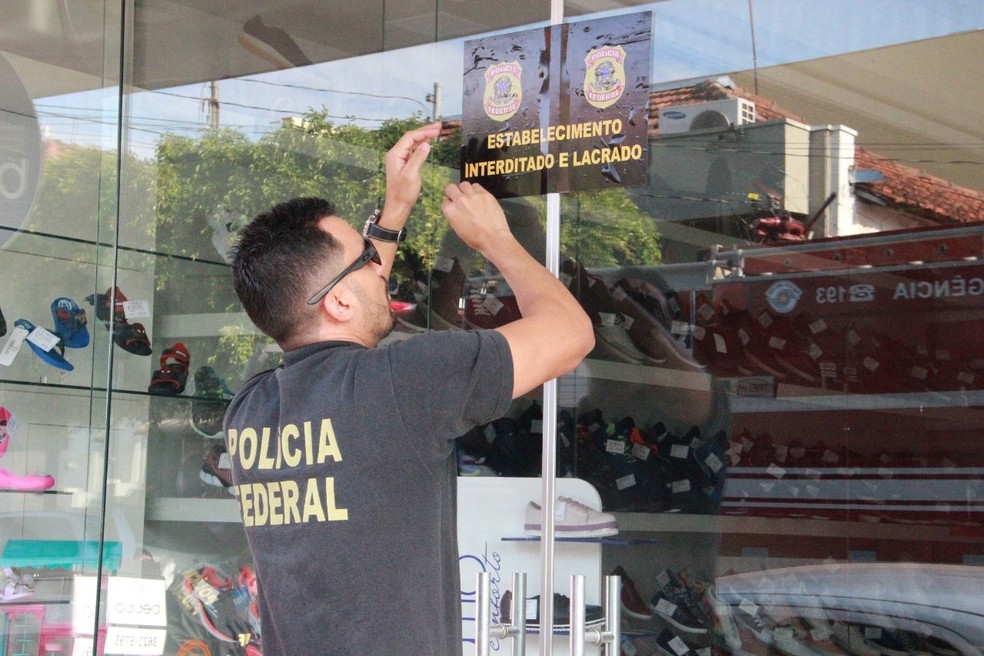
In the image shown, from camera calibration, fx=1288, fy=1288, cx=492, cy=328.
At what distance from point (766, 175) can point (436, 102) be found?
0.96m

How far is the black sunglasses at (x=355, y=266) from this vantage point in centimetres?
215

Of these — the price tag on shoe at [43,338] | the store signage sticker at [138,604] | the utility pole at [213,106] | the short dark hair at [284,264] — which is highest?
the utility pole at [213,106]

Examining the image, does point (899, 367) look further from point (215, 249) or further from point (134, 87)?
point (134, 87)

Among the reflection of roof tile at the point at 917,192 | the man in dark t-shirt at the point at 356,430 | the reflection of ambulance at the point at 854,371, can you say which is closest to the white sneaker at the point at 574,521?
the reflection of ambulance at the point at 854,371

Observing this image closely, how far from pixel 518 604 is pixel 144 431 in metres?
1.50

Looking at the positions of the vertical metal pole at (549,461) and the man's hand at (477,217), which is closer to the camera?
the man's hand at (477,217)

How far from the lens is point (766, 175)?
2754 millimetres

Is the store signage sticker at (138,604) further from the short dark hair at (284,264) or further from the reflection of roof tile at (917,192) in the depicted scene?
the reflection of roof tile at (917,192)

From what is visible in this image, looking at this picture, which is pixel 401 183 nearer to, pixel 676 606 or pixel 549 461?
pixel 549 461

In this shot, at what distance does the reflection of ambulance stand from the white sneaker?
0.31 m

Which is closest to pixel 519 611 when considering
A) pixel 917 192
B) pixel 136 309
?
pixel 917 192

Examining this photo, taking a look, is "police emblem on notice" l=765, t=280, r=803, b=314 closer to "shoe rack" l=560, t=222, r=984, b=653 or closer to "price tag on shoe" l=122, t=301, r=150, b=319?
"shoe rack" l=560, t=222, r=984, b=653

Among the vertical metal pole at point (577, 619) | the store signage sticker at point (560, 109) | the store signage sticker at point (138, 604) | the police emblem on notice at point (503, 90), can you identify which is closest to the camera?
the vertical metal pole at point (577, 619)

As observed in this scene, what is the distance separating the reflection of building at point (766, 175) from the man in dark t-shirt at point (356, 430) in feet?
2.43
